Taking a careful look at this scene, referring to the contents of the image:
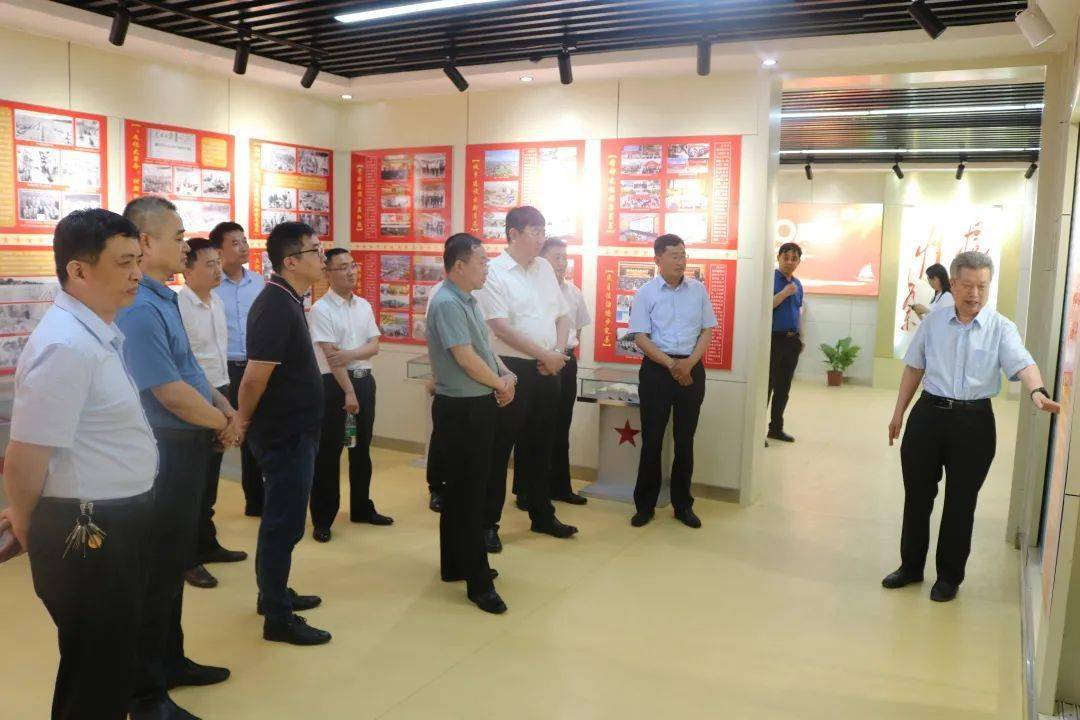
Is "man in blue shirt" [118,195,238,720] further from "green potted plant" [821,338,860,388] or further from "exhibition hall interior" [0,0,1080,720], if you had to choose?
"green potted plant" [821,338,860,388]

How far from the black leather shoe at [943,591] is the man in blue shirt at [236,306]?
3.98m

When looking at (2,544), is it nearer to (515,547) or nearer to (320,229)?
(515,547)

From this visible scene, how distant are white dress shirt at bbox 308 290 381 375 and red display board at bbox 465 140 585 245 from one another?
1632 mm

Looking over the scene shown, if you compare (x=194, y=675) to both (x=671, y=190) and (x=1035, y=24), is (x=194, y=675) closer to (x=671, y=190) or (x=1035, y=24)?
(x=671, y=190)

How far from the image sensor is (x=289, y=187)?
7141 mm

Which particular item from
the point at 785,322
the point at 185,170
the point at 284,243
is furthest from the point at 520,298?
the point at 785,322

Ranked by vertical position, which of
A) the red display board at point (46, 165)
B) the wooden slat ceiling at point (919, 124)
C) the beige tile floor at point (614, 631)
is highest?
the wooden slat ceiling at point (919, 124)

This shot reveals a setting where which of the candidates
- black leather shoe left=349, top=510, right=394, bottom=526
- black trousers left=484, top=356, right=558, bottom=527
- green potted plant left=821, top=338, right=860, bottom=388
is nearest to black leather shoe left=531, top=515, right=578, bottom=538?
black trousers left=484, top=356, right=558, bottom=527

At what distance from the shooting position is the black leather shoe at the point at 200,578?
429cm

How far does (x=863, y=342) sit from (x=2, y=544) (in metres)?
12.1

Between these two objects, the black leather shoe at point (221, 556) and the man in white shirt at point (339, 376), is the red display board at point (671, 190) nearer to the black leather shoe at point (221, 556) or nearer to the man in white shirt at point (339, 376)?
the man in white shirt at point (339, 376)

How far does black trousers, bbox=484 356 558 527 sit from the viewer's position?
15.0 feet

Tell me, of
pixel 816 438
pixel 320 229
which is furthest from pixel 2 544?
pixel 816 438

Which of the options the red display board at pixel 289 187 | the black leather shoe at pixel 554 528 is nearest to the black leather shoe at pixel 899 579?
the black leather shoe at pixel 554 528
